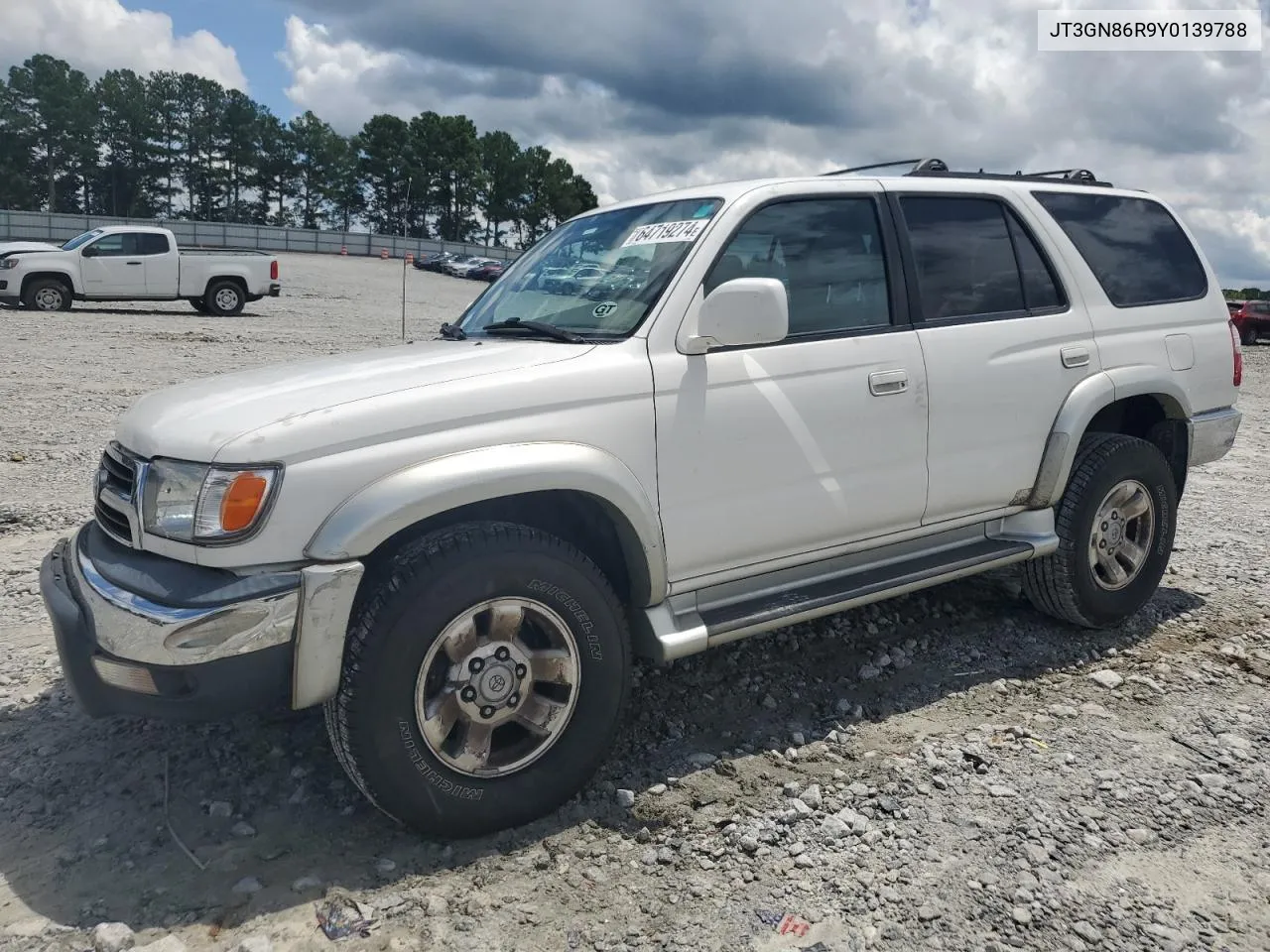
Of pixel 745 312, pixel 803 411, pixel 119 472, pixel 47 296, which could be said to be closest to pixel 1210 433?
pixel 803 411

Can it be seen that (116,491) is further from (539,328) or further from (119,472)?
(539,328)

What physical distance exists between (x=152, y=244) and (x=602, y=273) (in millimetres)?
19125

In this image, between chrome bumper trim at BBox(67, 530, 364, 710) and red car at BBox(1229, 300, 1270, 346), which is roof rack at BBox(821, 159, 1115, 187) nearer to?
chrome bumper trim at BBox(67, 530, 364, 710)

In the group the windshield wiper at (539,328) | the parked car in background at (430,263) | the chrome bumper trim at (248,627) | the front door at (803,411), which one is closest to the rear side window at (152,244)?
the windshield wiper at (539,328)

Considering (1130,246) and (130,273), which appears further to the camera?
(130,273)

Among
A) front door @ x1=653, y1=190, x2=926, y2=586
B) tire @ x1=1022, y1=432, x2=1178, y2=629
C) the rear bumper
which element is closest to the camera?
front door @ x1=653, y1=190, x2=926, y2=586

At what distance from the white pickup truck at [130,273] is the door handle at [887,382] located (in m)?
19.4

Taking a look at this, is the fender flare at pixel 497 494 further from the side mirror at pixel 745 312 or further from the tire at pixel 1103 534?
the tire at pixel 1103 534

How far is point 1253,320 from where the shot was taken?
2720 centimetres

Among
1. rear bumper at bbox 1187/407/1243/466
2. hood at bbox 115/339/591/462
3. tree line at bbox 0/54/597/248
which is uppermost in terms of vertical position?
tree line at bbox 0/54/597/248

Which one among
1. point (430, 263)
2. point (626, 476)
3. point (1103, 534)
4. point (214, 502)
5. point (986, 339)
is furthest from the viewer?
point (430, 263)

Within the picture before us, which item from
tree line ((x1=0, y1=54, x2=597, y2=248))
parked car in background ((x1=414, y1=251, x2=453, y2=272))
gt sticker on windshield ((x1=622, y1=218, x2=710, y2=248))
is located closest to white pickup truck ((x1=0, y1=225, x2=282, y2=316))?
gt sticker on windshield ((x1=622, y1=218, x2=710, y2=248))

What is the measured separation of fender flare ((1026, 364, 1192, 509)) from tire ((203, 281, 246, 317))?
19691 millimetres

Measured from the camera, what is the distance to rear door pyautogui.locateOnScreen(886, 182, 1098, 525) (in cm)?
388
